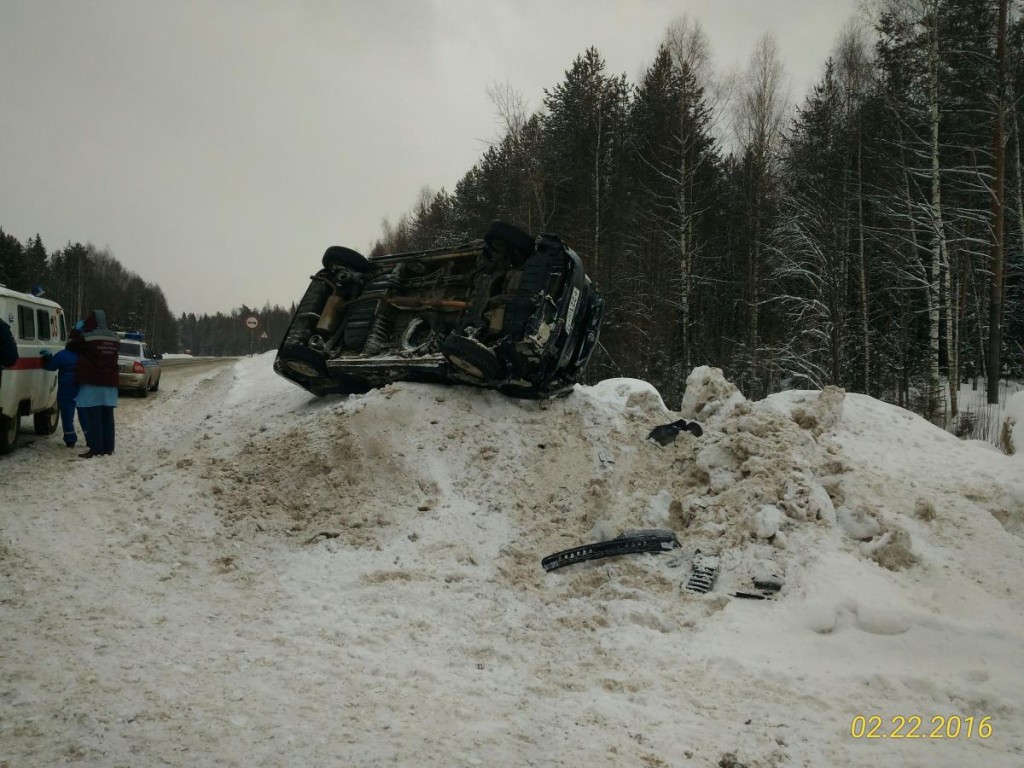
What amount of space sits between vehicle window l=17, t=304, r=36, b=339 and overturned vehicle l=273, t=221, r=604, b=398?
2.92 m

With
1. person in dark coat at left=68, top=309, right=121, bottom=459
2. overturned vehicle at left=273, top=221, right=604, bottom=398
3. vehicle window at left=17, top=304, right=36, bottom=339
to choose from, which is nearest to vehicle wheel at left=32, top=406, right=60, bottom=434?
vehicle window at left=17, top=304, right=36, bottom=339

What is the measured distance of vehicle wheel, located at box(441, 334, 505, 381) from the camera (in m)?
6.51

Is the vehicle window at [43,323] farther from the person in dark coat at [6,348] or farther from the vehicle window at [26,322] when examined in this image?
the person in dark coat at [6,348]

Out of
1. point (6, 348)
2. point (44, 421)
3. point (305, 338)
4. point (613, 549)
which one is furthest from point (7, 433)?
point (613, 549)

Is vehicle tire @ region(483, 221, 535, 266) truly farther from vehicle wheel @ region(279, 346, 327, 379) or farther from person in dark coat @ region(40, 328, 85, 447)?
person in dark coat @ region(40, 328, 85, 447)

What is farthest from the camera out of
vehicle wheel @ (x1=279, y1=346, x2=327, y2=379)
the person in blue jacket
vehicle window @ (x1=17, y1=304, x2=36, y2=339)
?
vehicle wheel @ (x1=279, y1=346, x2=327, y2=379)

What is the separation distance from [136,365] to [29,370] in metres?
7.36

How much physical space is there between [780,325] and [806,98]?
8.25m

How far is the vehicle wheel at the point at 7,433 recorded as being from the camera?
6.80 m

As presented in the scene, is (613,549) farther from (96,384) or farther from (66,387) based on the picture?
(66,387)

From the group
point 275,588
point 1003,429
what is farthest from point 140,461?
point 1003,429
